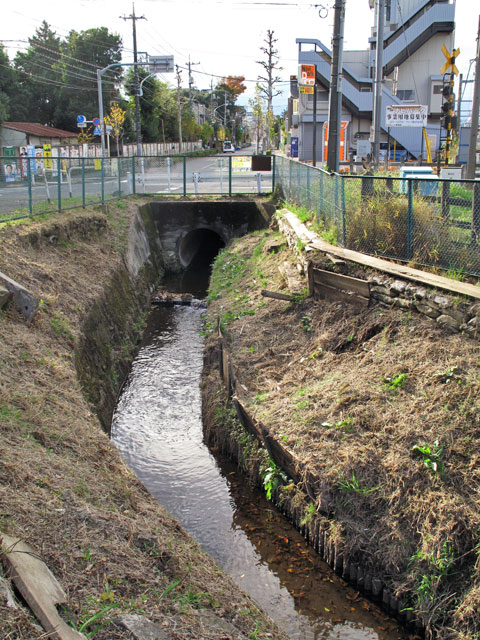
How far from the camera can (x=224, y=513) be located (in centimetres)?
851

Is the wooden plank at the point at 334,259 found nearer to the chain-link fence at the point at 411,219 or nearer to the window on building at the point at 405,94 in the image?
the chain-link fence at the point at 411,219

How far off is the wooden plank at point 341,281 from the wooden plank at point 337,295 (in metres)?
0.07

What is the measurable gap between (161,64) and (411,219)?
3909 centimetres

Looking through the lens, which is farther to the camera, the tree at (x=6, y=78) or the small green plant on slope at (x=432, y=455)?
the tree at (x=6, y=78)

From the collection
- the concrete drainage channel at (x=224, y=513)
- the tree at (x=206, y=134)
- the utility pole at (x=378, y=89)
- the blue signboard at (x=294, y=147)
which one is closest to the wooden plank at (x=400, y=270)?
the concrete drainage channel at (x=224, y=513)

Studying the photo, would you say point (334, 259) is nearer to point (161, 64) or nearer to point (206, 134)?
point (161, 64)

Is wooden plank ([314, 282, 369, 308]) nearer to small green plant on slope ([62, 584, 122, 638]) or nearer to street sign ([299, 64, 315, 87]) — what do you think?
small green plant on slope ([62, 584, 122, 638])

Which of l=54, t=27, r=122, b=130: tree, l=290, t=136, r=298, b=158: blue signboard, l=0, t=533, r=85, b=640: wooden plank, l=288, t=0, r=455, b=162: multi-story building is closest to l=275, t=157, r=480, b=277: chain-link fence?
l=0, t=533, r=85, b=640: wooden plank

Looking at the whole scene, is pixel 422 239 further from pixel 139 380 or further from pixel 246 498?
pixel 139 380

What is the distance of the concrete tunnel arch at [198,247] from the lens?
2626cm

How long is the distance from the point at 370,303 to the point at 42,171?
415 inches

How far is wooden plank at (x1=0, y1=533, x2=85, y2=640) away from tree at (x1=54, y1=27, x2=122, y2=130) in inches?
2713

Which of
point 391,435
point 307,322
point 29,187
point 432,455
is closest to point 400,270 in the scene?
point 307,322

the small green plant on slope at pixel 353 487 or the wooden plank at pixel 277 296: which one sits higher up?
the wooden plank at pixel 277 296
